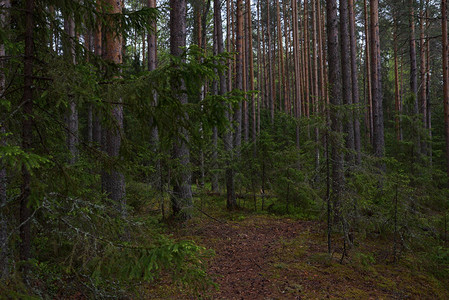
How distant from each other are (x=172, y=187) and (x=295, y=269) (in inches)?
176

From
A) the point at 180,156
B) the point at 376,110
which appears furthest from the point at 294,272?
the point at 376,110

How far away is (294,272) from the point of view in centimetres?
600

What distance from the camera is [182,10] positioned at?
27.2ft

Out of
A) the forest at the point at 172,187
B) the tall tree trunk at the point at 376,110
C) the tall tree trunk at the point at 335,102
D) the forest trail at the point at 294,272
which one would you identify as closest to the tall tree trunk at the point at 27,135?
the forest at the point at 172,187

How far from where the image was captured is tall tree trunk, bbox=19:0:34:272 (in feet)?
8.52

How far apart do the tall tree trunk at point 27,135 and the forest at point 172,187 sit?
13 millimetres

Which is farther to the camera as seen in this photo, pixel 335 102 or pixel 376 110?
pixel 376 110

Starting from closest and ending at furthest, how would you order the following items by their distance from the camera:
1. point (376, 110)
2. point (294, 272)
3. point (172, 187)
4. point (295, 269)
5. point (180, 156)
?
1. point (294, 272)
2. point (295, 269)
3. point (180, 156)
4. point (172, 187)
5. point (376, 110)

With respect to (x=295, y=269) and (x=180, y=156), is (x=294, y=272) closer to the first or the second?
(x=295, y=269)

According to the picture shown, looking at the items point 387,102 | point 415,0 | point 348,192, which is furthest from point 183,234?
point 387,102

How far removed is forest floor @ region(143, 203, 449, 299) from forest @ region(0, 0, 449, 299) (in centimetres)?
4

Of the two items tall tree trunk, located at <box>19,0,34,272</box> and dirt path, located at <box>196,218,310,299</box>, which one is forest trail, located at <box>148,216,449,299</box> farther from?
tall tree trunk, located at <box>19,0,34,272</box>

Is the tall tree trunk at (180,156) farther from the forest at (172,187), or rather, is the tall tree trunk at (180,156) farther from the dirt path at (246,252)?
the dirt path at (246,252)

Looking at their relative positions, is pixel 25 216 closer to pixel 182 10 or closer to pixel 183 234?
pixel 183 234
